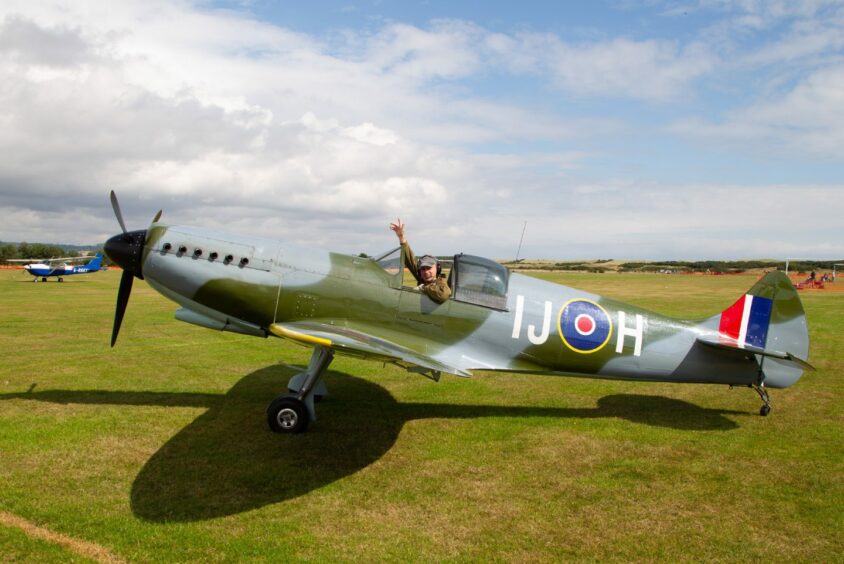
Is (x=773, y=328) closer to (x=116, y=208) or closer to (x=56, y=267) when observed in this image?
(x=116, y=208)

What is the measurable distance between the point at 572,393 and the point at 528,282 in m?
2.62

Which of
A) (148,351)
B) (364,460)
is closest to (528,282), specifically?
(364,460)

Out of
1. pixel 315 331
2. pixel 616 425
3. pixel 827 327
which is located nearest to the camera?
pixel 315 331

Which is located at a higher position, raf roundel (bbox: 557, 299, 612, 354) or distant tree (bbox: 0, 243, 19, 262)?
raf roundel (bbox: 557, 299, 612, 354)

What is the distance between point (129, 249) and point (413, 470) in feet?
15.2

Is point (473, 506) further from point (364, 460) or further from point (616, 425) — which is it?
point (616, 425)

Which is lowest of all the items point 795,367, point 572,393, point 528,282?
point 572,393

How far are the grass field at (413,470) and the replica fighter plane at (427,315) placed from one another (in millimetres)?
743

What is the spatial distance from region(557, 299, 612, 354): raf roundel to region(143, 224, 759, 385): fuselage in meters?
0.01

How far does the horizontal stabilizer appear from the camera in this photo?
6.76 metres

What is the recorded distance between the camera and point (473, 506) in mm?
4637

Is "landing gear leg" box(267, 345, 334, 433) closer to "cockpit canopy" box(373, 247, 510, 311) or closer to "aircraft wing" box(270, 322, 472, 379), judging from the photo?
"aircraft wing" box(270, 322, 472, 379)

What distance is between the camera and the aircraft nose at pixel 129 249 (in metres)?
6.87

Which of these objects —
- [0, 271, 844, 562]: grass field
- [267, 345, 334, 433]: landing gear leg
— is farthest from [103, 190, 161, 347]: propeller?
[267, 345, 334, 433]: landing gear leg
